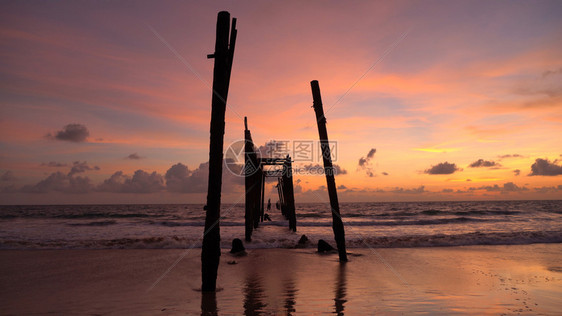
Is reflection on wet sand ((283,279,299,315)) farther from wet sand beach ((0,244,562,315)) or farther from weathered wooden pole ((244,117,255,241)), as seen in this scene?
weathered wooden pole ((244,117,255,241))

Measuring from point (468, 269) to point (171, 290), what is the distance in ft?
26.4

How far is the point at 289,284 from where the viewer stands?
7.52 metres

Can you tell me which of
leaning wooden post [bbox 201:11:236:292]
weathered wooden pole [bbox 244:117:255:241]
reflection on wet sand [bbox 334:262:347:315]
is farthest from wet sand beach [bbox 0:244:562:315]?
weathered wooden pole [bbox 244:117:255:241]

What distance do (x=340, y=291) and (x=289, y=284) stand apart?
4.14 feet

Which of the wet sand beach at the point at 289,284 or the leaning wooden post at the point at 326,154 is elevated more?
the leaning wooden post at the point at 326,154

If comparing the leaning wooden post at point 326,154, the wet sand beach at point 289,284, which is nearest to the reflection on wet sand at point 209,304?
the wet sand beach at point 289,284

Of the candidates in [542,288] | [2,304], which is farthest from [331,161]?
[2,304]

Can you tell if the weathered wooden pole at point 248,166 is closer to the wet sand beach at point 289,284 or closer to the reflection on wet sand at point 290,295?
the wet sand beach at point 289,284

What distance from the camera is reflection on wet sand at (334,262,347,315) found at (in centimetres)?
561

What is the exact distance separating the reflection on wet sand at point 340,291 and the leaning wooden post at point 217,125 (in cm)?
237

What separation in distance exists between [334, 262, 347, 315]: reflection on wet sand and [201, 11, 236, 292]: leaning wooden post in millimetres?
2369

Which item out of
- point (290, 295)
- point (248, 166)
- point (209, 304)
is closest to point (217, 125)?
point (209, 304)

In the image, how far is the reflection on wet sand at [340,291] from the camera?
5.61 m

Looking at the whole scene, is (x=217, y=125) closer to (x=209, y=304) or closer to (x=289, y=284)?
(x=209, y=304)
